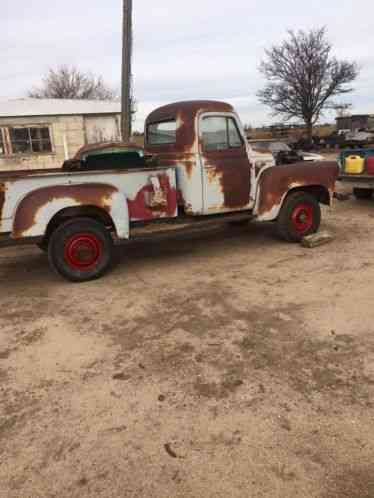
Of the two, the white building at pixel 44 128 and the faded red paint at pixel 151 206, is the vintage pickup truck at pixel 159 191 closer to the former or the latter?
the faded red paint at pixel 151 206

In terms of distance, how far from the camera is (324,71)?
28.6m

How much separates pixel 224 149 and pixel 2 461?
15.3 feet

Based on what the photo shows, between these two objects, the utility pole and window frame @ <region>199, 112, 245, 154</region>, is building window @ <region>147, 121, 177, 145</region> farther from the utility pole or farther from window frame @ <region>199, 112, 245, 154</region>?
the utility pole

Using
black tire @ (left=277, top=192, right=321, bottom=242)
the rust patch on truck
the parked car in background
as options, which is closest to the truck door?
black tire @ (left=277, top=192, right=321, bottom=242)

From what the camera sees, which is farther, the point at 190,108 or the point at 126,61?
the point at 126,61

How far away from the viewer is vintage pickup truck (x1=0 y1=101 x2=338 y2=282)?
4.78 metres

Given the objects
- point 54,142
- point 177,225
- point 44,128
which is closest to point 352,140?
point 54,142

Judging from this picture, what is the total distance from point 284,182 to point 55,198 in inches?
132

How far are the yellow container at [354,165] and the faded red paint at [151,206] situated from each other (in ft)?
17.5

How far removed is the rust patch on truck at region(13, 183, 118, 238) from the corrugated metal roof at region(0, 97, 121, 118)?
1056cm

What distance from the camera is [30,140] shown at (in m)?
14.3

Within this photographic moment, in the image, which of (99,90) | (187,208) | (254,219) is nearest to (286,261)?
(254,219)

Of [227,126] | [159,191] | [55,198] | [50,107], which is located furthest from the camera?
[50,107]

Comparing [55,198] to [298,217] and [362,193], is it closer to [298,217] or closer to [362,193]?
[298,217]
